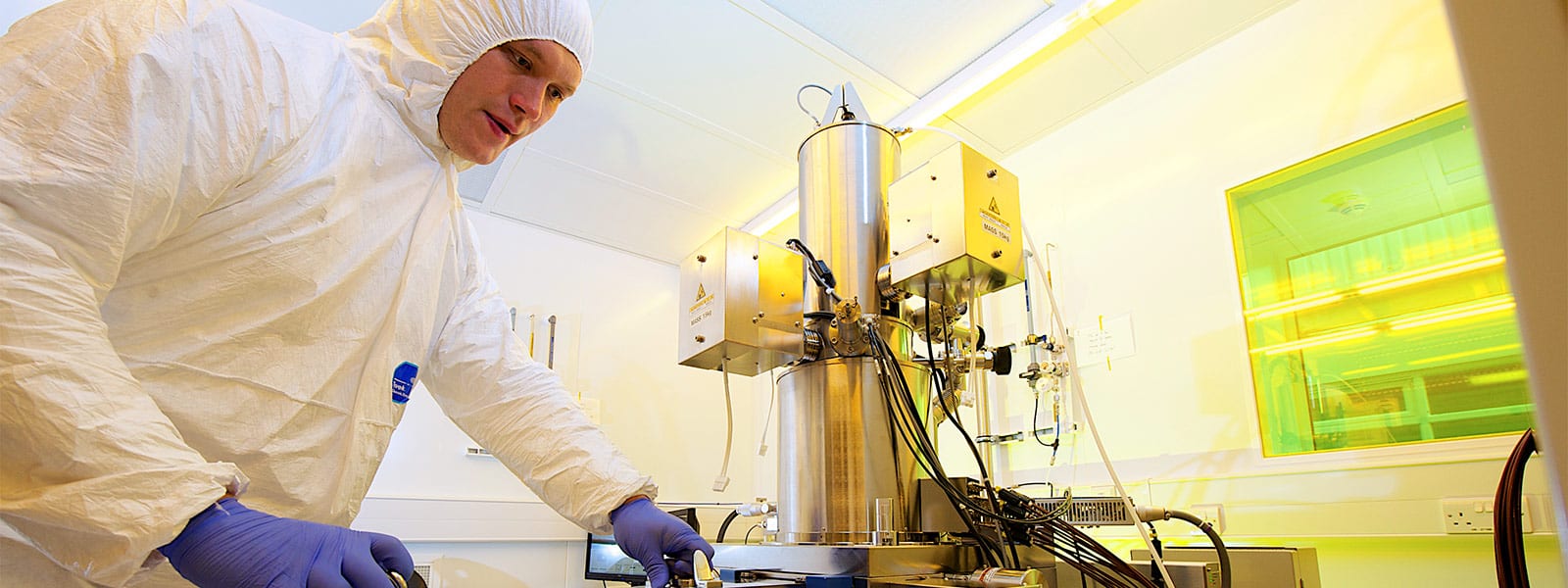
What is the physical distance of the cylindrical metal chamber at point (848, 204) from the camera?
1383 mm

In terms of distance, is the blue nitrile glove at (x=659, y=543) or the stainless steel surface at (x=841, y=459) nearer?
the blue nitrile glove at (x=659, y=543)

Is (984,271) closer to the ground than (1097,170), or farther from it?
closer to the ground

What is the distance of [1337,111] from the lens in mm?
1974

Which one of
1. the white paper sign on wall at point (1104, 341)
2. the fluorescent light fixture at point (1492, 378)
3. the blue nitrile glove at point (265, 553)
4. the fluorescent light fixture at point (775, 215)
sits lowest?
the blue nitrile glove at point (265, 553)

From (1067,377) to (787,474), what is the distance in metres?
1.42

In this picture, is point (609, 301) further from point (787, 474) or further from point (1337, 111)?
point (1337, 111)

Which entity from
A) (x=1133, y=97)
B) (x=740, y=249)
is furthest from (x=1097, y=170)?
(x=740, y=249)

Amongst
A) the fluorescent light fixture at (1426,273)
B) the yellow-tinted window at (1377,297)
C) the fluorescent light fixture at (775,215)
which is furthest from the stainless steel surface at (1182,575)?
the fluorescent light fixture at (775,215)

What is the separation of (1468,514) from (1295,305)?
58cm

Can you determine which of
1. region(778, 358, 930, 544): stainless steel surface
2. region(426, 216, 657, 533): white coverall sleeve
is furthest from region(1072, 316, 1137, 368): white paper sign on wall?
region(426, 216, 657, 533): white coverall sleeve

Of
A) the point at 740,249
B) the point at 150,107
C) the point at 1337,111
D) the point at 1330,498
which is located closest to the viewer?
the point at 150,107

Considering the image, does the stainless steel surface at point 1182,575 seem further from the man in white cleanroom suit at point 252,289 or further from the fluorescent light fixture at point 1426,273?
the fluorescent light fixture at point 1426,273

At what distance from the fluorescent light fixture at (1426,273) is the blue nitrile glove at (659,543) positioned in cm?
173

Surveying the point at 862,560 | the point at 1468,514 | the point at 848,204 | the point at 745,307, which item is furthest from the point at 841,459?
the point at 1468,514
